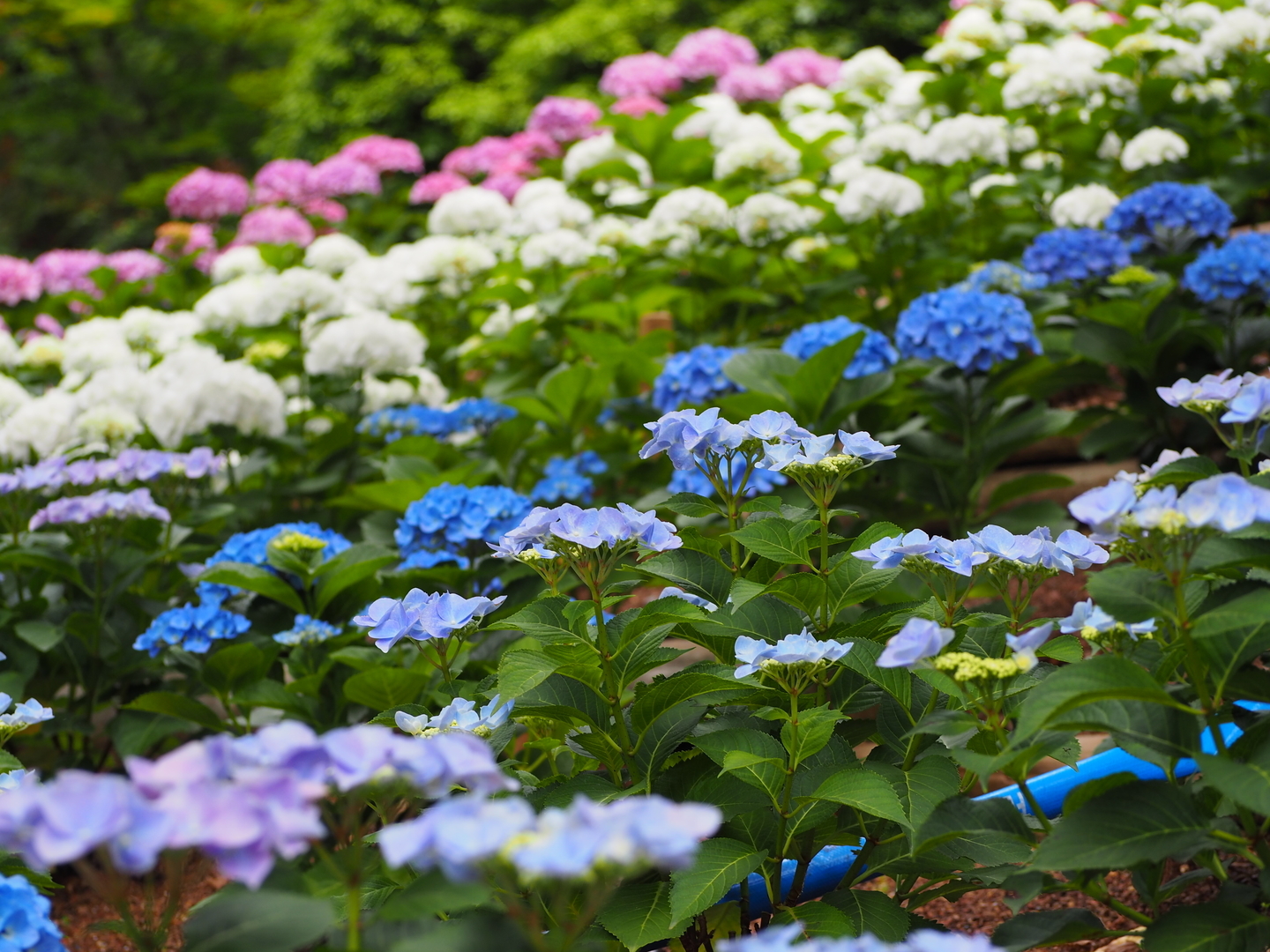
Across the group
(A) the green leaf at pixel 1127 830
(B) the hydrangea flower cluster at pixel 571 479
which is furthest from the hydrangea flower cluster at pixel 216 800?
(B) the hydrangea flower cluster at pixel 571 479

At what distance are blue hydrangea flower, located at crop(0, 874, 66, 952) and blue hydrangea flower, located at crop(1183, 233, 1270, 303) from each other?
8.65ft

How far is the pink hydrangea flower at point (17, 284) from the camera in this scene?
506cm

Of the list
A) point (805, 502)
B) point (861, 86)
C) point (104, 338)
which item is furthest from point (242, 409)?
point (861, 86)

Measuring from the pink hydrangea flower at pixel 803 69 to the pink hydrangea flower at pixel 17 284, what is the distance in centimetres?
377

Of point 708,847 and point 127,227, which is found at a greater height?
point 708,847

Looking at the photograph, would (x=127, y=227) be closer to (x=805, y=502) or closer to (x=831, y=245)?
(x=831, y=245)

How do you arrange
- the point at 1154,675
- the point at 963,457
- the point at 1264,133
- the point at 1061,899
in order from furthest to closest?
the point at 1264,133 → the point at 963,457 → the point at 1061,899 → the point at 1154,675

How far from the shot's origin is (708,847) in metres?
1.17

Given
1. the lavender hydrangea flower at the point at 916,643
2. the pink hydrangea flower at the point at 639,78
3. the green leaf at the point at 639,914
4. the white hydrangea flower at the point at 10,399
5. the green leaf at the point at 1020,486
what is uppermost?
the lavender hydrangea flower at the point at 916,643

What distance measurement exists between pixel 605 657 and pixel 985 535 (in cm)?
43

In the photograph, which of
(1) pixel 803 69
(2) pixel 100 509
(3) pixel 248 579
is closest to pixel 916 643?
(3) pixel 248 579

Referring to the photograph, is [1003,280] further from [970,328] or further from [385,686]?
[385,686]

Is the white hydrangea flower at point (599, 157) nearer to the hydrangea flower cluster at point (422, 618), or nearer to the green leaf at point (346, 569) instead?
the green leaf at point (346, 569)

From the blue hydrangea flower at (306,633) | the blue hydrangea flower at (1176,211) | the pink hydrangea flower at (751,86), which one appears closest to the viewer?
the blue hydrangea flower at (306,633)
